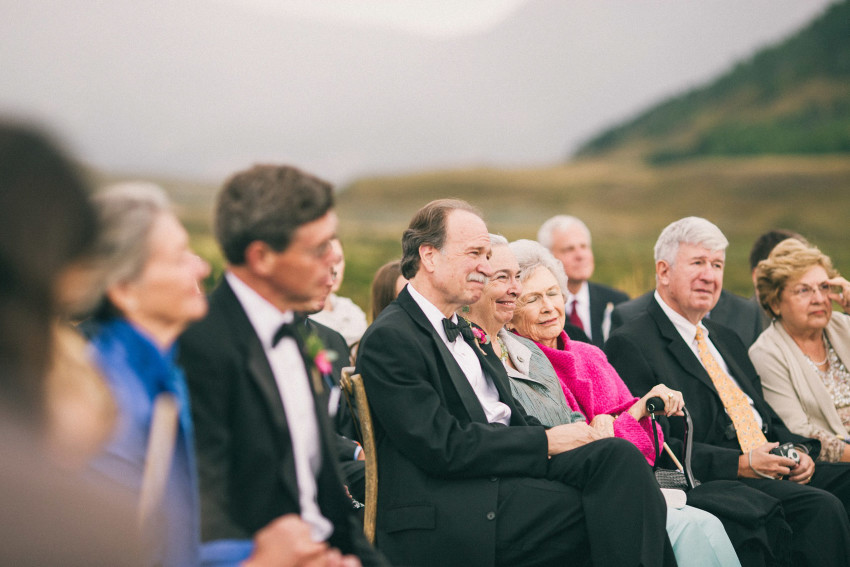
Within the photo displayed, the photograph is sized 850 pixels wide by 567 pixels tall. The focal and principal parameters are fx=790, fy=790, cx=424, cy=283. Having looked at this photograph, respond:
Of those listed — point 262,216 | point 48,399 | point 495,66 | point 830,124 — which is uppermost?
point 495,66

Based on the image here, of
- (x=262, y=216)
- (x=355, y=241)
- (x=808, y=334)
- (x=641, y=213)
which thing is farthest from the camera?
(x=641, y=213)

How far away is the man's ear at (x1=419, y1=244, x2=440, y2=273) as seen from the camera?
3213 millimetres

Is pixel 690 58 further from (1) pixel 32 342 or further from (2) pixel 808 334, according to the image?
(1) pixel 32 342

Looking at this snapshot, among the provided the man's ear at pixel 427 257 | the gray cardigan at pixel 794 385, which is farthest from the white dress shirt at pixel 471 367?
the gray cardigan at pixel 794 385

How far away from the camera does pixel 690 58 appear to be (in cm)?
1134

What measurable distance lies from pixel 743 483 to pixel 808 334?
1223 millimetres

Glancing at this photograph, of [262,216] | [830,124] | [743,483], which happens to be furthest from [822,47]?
[262,216]

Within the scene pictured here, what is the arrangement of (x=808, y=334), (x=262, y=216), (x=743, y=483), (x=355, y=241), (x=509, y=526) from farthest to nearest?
1. (x=355, y=241)
2. (x=808, y=334)
3. (x=743, y=483)
4. (x=509, y=526)
5. (x=262, y=216)

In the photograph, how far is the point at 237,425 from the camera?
187cm

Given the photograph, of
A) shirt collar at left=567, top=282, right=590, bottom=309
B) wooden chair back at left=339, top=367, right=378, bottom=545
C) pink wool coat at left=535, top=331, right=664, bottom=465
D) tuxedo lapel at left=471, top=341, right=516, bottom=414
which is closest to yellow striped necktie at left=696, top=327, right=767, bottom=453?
pink wool coat at left=535, top=331, right=664, bottom=465

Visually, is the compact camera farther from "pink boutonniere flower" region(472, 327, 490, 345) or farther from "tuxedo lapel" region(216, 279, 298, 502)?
"tuxedo lapel" region(216, 279, 298, 502)

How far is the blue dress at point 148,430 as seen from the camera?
1584 millimetres

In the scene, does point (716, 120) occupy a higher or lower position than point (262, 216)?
higher

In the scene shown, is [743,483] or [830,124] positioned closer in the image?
[743,483]
